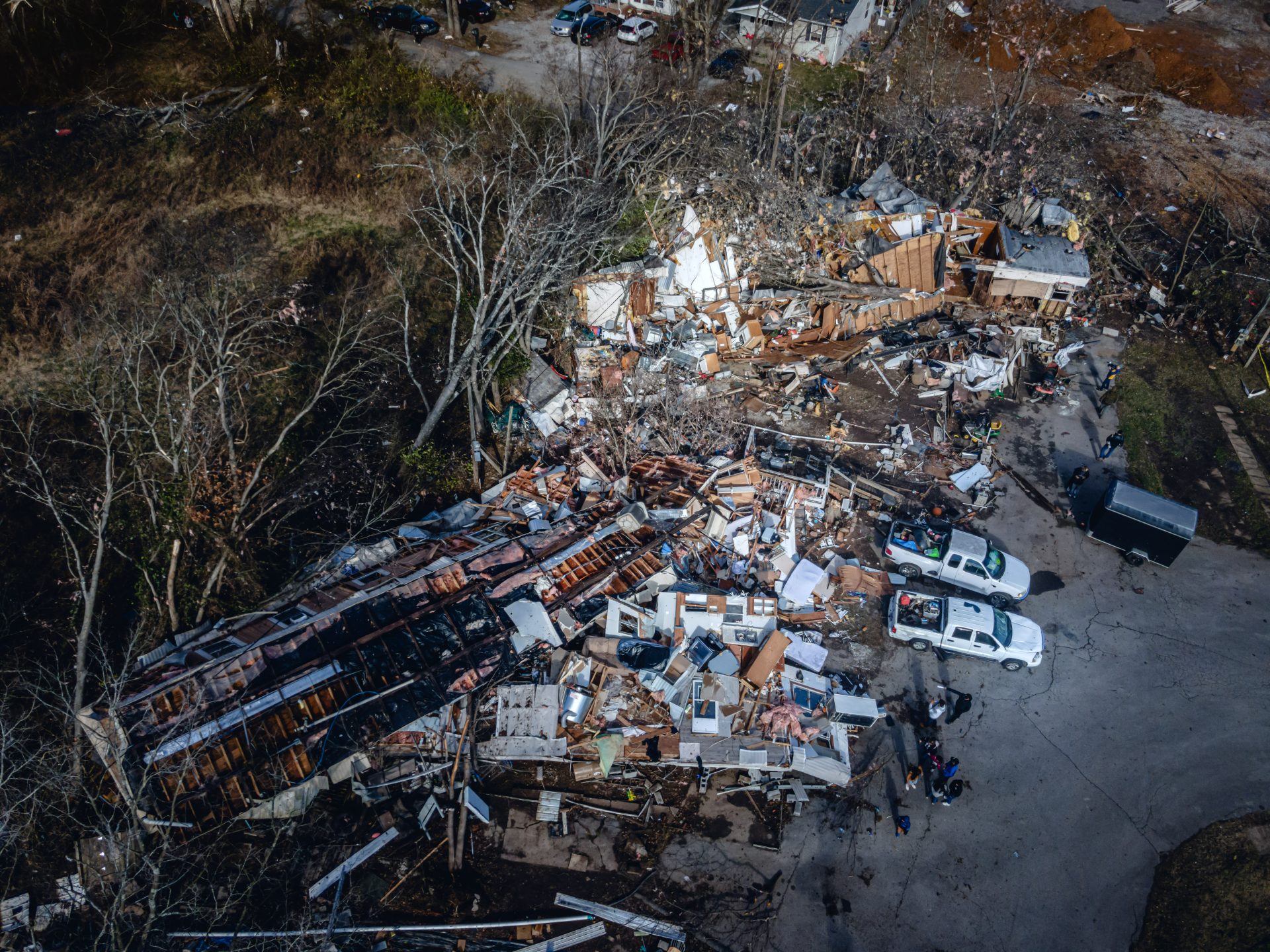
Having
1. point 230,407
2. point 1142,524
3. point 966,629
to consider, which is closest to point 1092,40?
point 1142,524

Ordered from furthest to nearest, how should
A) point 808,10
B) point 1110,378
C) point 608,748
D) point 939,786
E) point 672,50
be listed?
point 808,10 → point 672,50 → point 1110,378 → point 608,748 → point 939,786

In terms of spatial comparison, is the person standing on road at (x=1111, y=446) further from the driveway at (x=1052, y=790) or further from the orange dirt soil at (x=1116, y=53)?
the orange dirt soil at (x=1116, y=53)

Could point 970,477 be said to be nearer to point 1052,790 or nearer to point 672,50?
point 1052,790

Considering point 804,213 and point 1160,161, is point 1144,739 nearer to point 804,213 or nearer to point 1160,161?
point 804,213

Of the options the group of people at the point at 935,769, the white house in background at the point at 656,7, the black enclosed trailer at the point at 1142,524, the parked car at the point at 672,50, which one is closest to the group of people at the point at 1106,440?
the black enclosed trailer at the point at 1142,524

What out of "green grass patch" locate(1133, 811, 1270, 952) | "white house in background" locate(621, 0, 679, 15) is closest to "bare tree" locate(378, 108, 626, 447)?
"white house in background" locate(621, 0, 679, 15)

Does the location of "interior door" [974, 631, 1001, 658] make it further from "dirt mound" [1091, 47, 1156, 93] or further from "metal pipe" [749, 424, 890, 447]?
"dirt mound" [1091, 47, 1156, 93]

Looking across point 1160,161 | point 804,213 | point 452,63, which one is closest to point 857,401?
point 804,213
